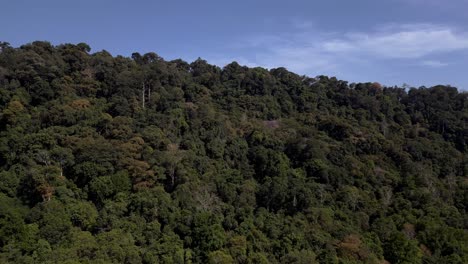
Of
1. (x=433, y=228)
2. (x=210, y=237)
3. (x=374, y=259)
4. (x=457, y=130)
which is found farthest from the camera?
(x=457, y=130)

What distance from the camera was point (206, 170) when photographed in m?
36.2

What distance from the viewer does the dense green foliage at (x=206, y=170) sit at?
28.5m

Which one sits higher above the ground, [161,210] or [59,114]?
[59,114]

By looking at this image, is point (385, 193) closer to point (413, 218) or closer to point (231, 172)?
point (413, 218)

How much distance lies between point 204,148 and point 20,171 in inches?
572

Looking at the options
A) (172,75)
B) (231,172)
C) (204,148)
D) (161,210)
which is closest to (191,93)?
(172,75)

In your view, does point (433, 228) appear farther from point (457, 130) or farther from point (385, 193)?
point (457, 130)

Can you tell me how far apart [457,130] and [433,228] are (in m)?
21.3

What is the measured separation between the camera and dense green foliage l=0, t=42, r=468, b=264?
28547mm

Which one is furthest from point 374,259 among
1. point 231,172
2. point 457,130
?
point 457,130

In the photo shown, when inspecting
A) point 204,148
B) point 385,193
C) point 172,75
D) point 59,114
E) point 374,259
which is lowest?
point 374,259

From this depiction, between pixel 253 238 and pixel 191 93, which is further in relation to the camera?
pixel 191 93

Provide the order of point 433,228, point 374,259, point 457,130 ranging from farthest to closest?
1. point 457,130
2. point 433,228
3. point 374,259

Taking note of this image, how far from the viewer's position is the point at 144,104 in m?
42.5
